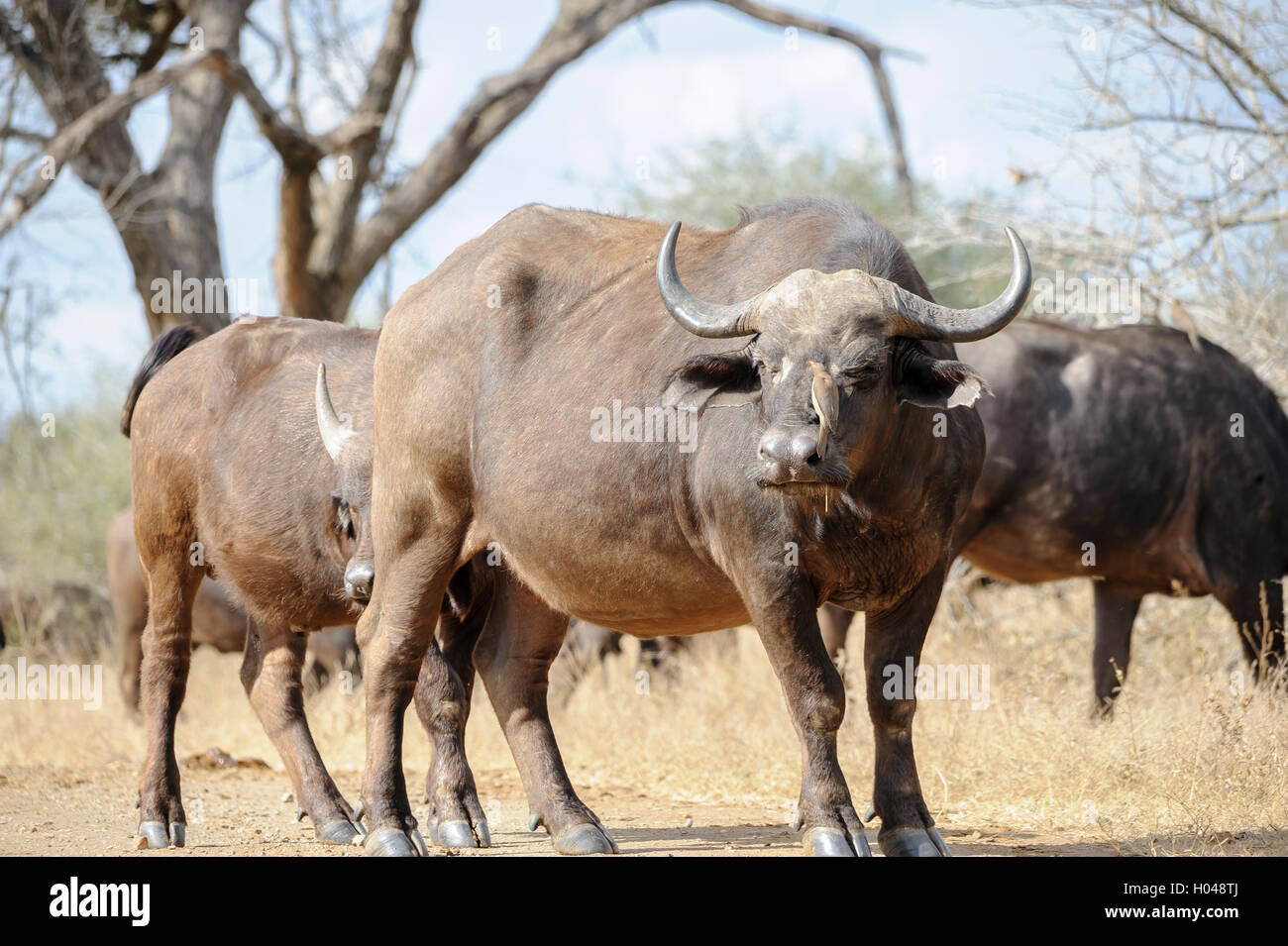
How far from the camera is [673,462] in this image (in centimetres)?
534

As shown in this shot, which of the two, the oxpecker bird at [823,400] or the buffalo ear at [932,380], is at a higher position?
the buffalo ear at [932,380]

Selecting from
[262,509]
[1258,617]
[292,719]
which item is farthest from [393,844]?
[1258,617]

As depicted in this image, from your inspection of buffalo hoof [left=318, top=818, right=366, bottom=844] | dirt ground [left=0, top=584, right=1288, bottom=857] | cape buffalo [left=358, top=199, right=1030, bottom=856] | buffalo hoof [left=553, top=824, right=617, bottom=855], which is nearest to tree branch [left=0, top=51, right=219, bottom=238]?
dirt ground [left=0, top=584, right=1288, bottom=857]

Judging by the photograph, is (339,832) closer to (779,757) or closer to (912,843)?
(779,757)

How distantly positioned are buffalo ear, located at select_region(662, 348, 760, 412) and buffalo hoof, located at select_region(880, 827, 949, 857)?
1.69 metres

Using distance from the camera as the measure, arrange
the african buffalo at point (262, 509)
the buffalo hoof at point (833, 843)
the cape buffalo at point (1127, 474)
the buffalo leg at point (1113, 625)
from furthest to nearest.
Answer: the buffalo leg at point (1113, 625) < the cape buffalo at point (1127, 474) < the african buffalo at point (262, 509) < the buffalo hoof at point (833, 843)

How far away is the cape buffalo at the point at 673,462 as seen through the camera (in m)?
4.78

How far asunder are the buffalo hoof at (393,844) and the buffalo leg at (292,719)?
769 mm

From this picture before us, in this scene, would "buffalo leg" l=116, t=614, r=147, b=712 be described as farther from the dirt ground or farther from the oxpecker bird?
the oxpecker bird

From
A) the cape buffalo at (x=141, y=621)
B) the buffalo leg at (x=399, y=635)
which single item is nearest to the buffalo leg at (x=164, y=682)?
the buffalo leg at (x=399, y=635)

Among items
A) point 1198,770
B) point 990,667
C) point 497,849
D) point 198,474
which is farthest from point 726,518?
point 990,667

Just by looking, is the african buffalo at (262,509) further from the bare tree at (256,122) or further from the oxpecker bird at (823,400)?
the bare tree at (256,122)

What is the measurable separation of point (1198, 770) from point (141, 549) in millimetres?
5586

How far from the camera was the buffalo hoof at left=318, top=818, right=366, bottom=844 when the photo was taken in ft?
21.8
